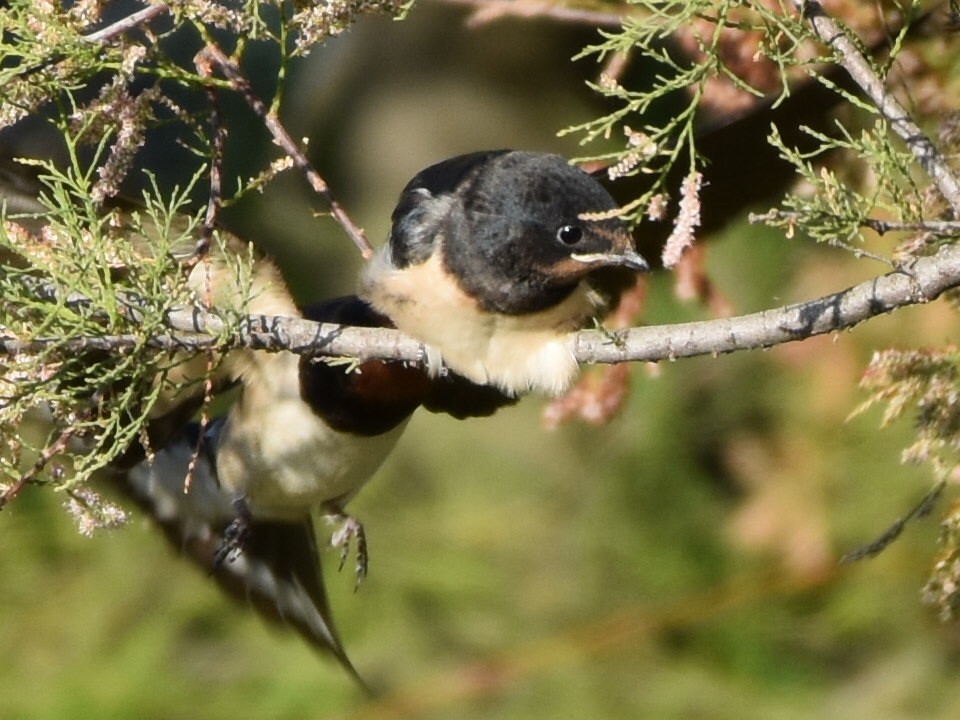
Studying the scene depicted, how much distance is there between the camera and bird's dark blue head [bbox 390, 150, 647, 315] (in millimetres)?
2215

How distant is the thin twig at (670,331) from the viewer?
5.20 ft

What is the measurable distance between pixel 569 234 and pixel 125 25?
73cm

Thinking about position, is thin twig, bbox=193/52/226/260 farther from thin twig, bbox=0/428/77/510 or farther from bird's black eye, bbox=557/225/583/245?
bird's black eye, bbox=557/225/583/245

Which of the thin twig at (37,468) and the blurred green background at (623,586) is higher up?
the thin twig at (37,468)

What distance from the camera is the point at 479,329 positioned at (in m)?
2.21

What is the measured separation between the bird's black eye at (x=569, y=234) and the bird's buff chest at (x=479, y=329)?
0.10 metres

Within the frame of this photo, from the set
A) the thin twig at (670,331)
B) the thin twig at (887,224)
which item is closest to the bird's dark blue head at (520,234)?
the thin twig at (670,331)

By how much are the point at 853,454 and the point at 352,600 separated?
4.18ft

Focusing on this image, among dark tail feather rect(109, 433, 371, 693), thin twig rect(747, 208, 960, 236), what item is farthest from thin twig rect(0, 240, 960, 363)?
dark tail feather rect(109, 433, 371, 693)

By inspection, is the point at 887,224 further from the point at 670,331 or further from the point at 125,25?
the point at 125,25

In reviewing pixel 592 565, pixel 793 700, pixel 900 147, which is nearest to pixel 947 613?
pixel 900 147

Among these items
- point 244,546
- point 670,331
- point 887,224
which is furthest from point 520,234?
point 244,546

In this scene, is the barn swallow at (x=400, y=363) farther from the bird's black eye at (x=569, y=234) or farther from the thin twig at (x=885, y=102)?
the thin twig at (x=885, y=102)

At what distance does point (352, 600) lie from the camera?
12.6ft
